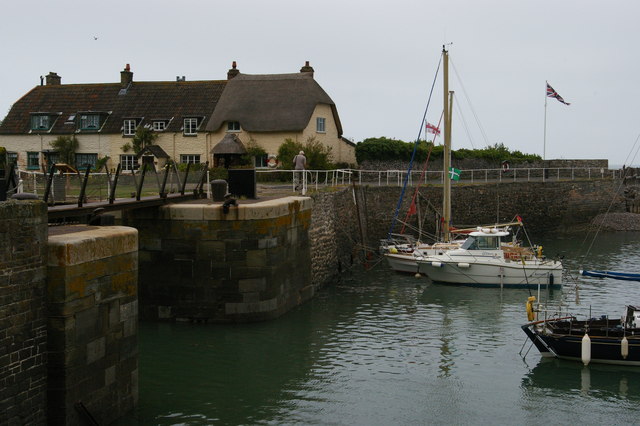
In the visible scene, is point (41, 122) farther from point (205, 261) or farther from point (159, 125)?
point (205, 261)

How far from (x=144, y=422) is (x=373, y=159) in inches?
1495

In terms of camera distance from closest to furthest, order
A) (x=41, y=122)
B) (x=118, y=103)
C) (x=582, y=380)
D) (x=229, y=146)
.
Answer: (x=582, y=380) → (x=229, y=146) → (x=41, y=122) → (x=118, y=103)

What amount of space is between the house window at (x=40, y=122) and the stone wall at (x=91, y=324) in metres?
35.2

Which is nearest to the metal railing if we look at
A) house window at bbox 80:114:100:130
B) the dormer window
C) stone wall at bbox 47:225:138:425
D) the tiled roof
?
the tiled roof

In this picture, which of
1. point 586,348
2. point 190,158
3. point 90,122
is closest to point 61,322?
point 586,348

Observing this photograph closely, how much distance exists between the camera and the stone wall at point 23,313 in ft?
40.8

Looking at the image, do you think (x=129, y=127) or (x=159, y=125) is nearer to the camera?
(x=159, y=125)

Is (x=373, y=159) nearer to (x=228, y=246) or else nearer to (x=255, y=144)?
(x=255, y=144)

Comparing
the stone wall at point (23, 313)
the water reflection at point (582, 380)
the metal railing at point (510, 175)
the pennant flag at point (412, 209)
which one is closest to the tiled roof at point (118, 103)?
the metal railing at point (510, 175)

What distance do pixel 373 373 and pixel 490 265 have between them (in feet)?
42.9

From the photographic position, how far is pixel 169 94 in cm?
5000

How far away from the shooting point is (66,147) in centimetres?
4797

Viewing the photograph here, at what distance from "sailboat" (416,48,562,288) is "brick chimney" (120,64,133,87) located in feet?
84.7

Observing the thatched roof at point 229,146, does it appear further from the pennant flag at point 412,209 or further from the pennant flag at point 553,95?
the pennant flag at point 553,95
